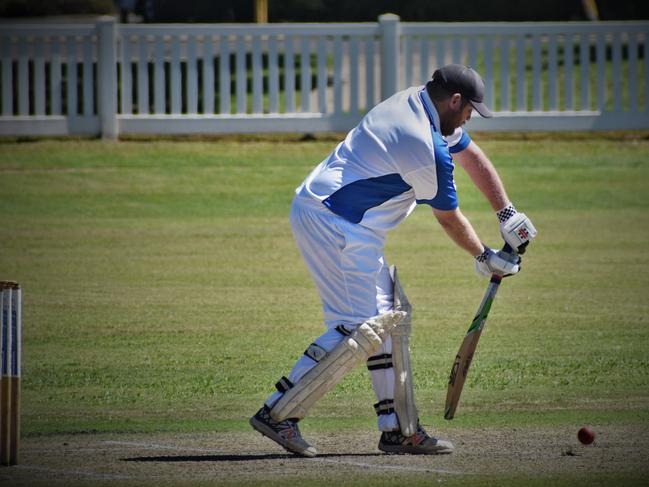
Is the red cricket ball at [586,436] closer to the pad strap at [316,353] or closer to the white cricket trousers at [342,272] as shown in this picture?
the white cricket trousers at [342,272]

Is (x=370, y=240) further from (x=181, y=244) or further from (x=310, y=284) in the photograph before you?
(x=181, y=244)

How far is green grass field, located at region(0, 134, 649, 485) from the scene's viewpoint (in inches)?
327

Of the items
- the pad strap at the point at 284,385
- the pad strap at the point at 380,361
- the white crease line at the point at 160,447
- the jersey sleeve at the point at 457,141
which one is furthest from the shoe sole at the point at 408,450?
the jersey sleeve at the point at 457,141

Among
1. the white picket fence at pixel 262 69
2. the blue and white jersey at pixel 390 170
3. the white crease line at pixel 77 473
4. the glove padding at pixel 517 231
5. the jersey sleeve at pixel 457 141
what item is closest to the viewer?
the white crease line at pixel 77 473

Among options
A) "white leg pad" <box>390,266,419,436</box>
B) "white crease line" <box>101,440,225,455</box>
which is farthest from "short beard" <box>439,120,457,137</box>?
"white crease line" <box>101,440,225,455</box>

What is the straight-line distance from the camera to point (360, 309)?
666 centimetres

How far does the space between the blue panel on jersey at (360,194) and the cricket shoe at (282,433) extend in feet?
3.56

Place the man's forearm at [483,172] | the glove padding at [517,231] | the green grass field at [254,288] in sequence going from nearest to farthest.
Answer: the glove padding at [517,231], the man's forearm at [483,172], the green grass field at [254,288]

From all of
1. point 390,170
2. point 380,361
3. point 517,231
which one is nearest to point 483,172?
point 517,231

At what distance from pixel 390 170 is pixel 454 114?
0.47 meters

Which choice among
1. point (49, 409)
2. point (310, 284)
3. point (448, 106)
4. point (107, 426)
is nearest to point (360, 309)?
point (448, 106)

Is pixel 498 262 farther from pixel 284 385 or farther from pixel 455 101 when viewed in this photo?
pixel 284 385

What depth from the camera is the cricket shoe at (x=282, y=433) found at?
6.71 meters

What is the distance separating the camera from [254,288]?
12172mm
